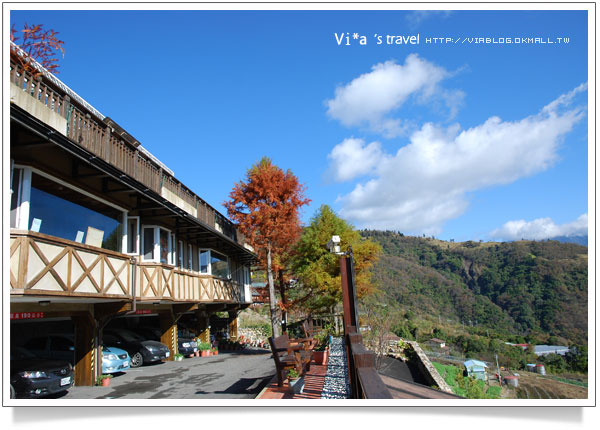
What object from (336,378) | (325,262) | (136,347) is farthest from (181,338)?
(325,262)

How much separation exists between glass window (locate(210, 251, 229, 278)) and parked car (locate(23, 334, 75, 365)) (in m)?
8.37

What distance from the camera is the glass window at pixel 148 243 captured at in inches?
476

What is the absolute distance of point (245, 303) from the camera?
23.9 metres

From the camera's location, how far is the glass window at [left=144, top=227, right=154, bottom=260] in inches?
476

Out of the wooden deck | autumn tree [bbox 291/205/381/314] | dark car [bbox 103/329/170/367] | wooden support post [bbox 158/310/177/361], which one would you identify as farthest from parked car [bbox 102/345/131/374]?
autumn tree [bbox 291/205/381/314]

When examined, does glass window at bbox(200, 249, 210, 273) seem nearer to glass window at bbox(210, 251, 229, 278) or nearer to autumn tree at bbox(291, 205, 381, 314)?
glass window at bbox(210, 251, 229, 278)

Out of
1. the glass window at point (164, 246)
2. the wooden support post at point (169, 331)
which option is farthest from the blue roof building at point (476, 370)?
the glass window at point (164, 246)

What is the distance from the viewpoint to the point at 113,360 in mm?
11219

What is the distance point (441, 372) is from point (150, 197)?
16.8m

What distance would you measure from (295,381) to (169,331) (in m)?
8.19

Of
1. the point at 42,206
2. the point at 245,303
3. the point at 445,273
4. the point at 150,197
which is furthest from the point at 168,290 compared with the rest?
the point at 445,273

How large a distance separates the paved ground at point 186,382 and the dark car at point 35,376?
18.3 inches

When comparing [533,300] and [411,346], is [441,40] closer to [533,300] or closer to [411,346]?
[411,346]

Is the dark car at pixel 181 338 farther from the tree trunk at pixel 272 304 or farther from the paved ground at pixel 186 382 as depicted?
the tree trunk at pixel 272 304
